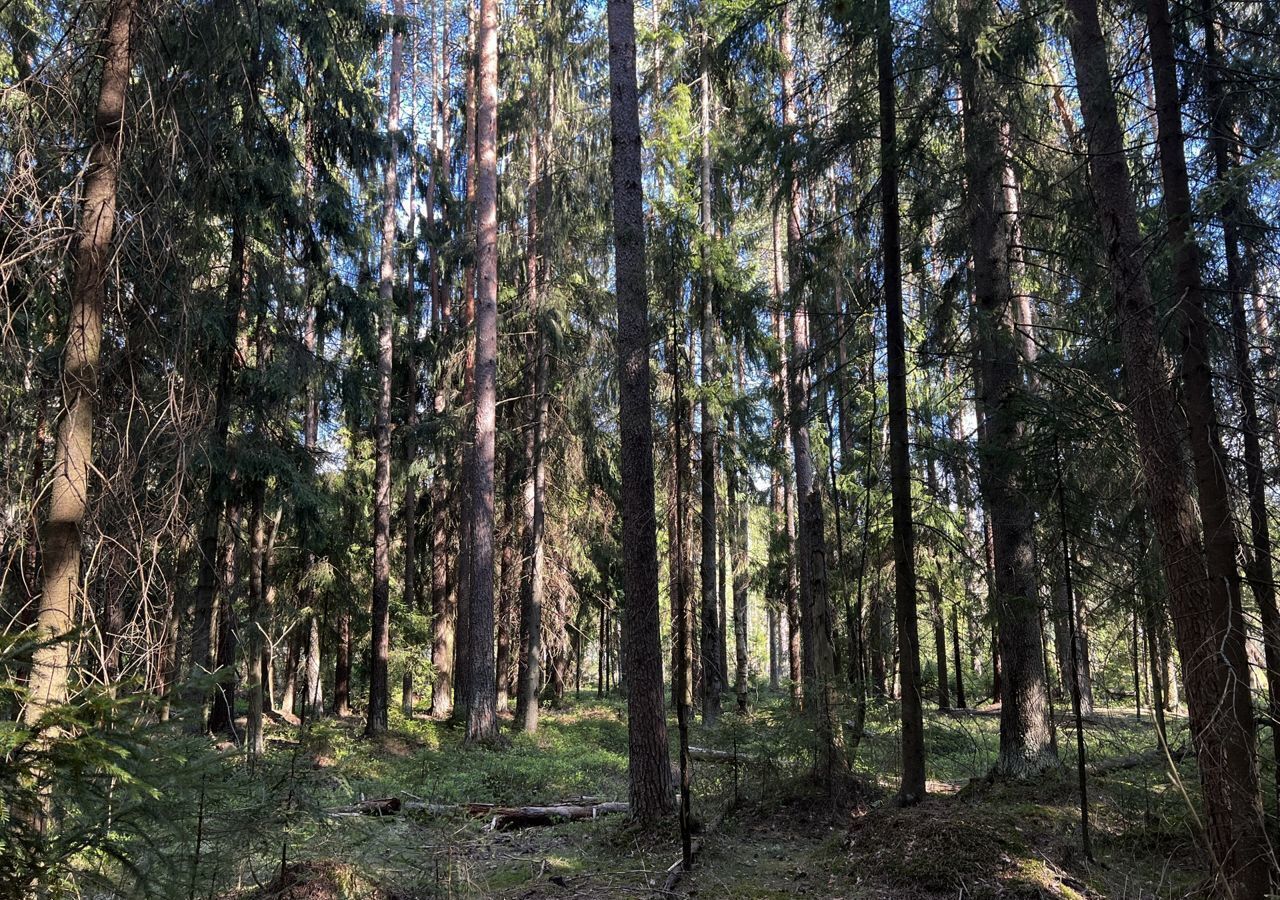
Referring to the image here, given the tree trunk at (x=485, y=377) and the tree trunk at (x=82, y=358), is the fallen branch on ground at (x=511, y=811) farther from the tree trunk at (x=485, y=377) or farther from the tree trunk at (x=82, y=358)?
the tree trunk at (x=82, y=358)

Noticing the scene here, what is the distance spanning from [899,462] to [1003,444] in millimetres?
1446

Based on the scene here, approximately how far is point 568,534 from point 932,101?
12827 mm

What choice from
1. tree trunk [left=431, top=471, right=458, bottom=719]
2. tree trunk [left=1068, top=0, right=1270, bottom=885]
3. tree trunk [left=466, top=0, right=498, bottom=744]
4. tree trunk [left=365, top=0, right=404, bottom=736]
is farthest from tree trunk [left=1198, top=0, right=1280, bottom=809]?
tree trunk [left=431, top=471, right=458, bottom=719]

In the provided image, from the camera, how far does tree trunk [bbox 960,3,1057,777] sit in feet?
27.2

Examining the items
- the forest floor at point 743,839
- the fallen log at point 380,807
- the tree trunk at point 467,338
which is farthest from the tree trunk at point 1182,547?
the tree trunk at point 467,338

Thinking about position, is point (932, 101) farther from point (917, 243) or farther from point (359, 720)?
point (359, 720)

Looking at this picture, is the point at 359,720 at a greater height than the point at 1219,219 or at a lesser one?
lesser

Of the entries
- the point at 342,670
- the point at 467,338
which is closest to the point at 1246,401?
the point at 467,338

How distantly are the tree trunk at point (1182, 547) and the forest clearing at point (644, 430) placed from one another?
3cm

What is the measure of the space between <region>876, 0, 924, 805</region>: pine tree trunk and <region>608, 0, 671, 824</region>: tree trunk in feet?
7.64

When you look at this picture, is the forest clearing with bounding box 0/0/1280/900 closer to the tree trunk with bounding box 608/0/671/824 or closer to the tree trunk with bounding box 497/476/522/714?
the tree trunk with bounding box 608/0/671/824

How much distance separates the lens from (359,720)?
18938 millimetres

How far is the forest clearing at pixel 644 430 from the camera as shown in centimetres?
411

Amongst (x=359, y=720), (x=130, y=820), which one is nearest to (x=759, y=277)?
(x=359, y=720)
